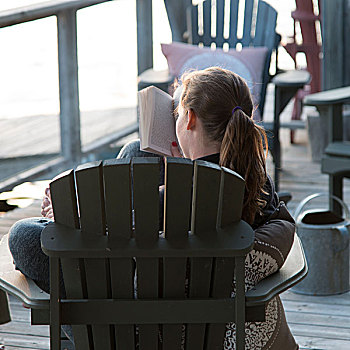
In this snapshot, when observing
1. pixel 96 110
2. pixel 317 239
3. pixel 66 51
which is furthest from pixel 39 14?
pixel 317 239

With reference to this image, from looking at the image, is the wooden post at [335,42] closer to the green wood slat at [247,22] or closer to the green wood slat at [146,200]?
the green wood slat at [247,22]

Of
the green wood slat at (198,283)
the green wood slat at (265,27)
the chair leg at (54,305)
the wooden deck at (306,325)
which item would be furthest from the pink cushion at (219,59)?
the chair leg at (54,305)

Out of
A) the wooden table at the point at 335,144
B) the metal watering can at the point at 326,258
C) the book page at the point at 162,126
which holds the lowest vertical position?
the metal watering can at the point at 326,258

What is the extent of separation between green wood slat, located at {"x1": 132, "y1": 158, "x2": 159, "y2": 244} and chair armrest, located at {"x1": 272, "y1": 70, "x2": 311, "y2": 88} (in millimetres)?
2597

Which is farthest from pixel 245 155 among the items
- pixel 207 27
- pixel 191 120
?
pixel 207 27

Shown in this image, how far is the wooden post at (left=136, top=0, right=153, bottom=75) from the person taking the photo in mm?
4568

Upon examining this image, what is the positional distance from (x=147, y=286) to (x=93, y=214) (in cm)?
18

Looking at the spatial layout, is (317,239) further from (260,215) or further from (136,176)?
(136,176)

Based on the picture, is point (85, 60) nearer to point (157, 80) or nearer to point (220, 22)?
point (157, 80)

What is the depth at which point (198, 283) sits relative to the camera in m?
1.42

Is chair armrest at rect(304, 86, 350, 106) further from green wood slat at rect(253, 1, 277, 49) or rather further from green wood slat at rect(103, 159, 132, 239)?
green wood slat at rect(103, 159, 132, 239)

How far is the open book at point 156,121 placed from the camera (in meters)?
1.66

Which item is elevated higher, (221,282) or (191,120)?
(191,120)

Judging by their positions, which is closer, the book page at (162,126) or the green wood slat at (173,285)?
the green wood slat at (173,285)
